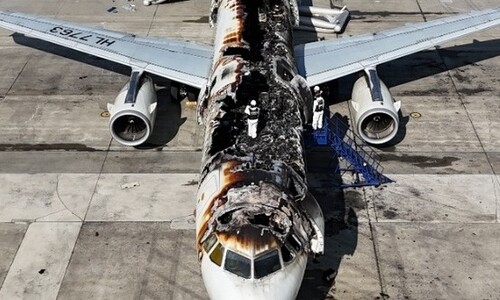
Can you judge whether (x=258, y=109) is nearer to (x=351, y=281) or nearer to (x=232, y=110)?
(x=232, y=110)

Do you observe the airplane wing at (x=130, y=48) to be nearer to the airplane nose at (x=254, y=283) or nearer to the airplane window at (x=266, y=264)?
the airplane nose at (x=254, y=283)

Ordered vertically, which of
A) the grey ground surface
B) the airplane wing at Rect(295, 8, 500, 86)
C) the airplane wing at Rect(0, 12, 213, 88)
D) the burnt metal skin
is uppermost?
the burnt metal skin

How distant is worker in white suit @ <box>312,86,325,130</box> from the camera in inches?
816

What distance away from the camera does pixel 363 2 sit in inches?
1374

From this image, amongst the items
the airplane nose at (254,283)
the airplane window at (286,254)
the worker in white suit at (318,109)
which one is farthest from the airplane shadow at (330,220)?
the airplane window at (286,254)

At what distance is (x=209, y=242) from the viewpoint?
1406 cm

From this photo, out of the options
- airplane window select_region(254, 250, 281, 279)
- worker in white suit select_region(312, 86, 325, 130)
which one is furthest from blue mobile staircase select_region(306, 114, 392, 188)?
airplane window select_region(254, 250, 281, 279)

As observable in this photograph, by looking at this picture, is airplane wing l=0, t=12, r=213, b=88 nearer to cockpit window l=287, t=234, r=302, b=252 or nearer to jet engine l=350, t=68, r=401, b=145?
jet engine l=350, t=68, r=401, b=145

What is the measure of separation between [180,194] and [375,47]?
9.75m

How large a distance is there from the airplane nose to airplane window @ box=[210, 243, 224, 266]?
9cm

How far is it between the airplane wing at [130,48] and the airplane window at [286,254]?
1057 centimetres

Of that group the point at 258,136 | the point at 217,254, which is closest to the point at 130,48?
the point at 258,136

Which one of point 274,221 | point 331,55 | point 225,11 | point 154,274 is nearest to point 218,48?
point 225,11

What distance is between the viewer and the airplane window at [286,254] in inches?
535
